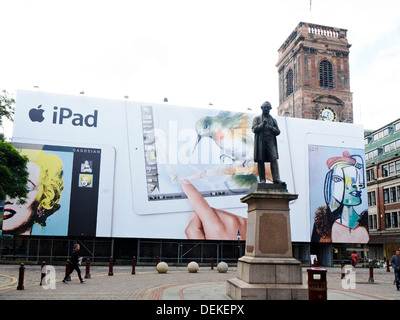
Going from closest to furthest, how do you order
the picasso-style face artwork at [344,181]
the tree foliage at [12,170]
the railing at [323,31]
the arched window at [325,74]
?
the tree foliage at [12,170] < the picasso-style face artwork at [344,181] < the arched window at [325,74] < the railing at [323,31]

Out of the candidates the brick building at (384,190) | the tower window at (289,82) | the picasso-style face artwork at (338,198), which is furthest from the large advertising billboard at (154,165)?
the tower window at (289,82)

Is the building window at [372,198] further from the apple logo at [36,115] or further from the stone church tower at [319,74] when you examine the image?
the apple logo at [36,115]

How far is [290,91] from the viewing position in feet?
199

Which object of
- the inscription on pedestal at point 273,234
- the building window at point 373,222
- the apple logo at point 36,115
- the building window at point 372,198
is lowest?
the inscription on pedestal at point 273,234

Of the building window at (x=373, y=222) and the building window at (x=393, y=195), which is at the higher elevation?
the building window at (x=393, y=195)

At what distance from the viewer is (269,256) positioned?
34.0 feet

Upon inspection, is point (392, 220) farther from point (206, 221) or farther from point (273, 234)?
point (273, 234)

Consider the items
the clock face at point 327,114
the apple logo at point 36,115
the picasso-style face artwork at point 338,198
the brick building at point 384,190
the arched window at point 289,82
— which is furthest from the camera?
the arched window at point 289,82

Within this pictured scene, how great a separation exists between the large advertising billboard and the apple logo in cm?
9

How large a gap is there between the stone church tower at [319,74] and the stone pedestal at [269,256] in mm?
46476

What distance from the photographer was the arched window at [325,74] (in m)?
57.3

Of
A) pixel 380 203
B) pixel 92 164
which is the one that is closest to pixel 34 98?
pixel 92 164

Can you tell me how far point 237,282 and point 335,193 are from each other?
3657 centimetres
